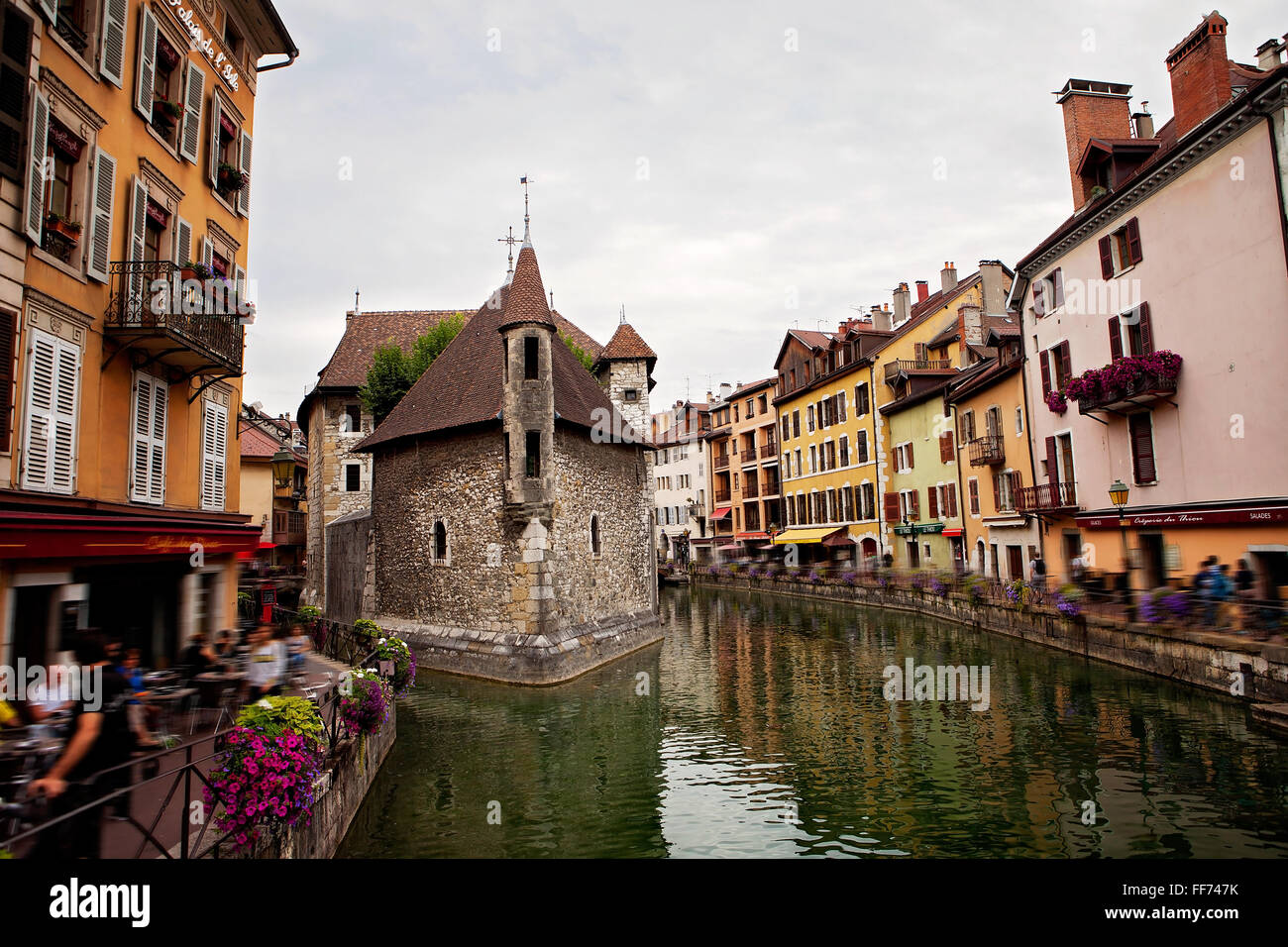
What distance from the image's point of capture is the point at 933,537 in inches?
1300

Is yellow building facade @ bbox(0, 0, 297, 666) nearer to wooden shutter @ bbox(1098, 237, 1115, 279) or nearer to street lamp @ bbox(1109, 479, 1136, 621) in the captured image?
street lamp @ bbox(1109, 479, 1136, 621)

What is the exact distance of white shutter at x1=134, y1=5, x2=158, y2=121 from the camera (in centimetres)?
1037

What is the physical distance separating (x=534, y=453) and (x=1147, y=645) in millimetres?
14380

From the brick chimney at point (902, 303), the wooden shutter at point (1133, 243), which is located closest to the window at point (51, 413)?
the wooden shutter at point (1133, 243)

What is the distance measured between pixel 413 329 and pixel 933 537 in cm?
2569

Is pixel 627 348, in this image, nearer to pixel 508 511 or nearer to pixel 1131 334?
pixel 508 511

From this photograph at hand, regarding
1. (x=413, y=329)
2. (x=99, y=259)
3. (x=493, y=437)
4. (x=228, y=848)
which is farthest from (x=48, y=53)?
(x=413, y=329)

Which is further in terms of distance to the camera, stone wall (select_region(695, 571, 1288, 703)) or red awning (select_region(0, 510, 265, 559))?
stone wall (select_region(695, 571, 1288, 703))

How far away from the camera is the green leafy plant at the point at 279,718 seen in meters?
6.04

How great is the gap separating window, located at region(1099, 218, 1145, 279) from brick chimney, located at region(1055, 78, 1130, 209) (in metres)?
3.04

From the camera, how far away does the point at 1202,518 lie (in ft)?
51.5

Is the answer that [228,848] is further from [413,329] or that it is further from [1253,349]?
[413,329]

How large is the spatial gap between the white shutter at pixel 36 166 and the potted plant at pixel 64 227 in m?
0.26

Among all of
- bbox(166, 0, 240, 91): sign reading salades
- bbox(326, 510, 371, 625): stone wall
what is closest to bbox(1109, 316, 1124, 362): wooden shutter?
bbox(166, 0, 240, 91): sign reading salades
